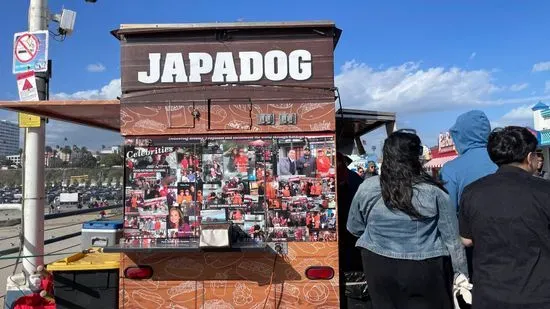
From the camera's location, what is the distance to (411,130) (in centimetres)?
346

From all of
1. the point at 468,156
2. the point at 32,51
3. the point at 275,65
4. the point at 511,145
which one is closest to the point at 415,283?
the point at 511,145

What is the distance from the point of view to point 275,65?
13.9ft

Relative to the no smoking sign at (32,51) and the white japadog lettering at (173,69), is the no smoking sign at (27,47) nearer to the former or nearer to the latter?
the no smoking sign at (32,51)

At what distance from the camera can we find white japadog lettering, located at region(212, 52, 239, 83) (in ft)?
13.9

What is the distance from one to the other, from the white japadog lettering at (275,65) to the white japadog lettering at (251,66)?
5 centimetres

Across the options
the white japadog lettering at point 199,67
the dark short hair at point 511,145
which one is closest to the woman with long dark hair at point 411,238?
the dark short hair at point 511,145

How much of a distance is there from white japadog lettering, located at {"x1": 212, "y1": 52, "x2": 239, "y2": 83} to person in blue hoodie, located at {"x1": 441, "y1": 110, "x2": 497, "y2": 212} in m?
1.87

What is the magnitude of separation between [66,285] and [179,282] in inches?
46.7

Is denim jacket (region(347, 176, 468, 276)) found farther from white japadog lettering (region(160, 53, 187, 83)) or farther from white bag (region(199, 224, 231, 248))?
white japadog lettering (region(160, 53, 187, 83))

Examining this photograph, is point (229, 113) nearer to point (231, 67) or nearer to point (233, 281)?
point (231, 67)

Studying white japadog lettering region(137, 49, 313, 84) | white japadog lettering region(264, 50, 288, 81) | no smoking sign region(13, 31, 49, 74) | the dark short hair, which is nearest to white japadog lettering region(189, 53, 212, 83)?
white japadog lettering region(137, 49, 313, 84)

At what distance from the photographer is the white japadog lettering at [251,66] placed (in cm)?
424

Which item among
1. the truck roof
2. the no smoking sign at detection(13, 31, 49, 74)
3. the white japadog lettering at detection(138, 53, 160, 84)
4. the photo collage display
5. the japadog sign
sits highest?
the japadog sign

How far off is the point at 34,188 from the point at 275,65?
3.64m
